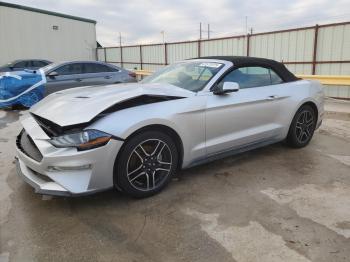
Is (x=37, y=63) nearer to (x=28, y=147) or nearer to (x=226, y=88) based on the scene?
(x=28, y=147)

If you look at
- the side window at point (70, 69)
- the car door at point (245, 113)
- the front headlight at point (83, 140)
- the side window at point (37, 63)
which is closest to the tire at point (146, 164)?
the front headlight at point (83, 140)

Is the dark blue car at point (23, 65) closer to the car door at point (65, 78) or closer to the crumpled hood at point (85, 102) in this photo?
the car door at point (65, 78)

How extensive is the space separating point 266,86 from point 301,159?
1.15 metres

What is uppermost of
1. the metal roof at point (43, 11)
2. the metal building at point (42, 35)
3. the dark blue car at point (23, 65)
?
the metal roof at point (43, 11)

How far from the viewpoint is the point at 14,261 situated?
2.36 metres

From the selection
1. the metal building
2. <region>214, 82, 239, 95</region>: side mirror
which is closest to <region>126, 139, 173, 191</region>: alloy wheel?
<region>214, 82, 239, 95</region>: side mirror

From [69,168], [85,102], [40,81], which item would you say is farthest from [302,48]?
[69,168]

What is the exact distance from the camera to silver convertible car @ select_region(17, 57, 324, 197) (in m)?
2.87

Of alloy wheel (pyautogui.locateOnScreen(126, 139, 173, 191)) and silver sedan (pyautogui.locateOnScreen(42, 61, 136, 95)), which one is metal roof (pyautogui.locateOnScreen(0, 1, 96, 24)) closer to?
silver sedan (pyautogui.locateOnScreen(42, 61, 136, 95))

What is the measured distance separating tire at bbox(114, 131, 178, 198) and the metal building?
1910 centimetres

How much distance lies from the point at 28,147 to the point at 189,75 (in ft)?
6.74

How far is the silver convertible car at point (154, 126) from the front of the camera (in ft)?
9.41

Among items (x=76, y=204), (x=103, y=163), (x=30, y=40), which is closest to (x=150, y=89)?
(x=103, y=163)

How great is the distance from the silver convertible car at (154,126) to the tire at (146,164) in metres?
0.01
